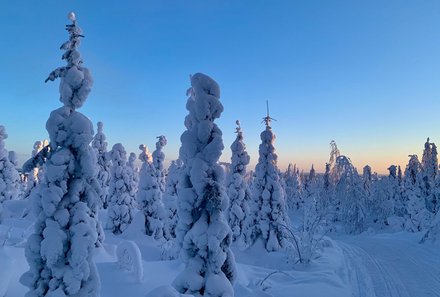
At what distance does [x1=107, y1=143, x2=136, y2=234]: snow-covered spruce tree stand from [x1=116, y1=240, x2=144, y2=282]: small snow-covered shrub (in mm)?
21148

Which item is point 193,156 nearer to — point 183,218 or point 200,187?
point 200,187

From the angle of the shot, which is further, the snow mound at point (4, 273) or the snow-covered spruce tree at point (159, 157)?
the snow-covered spruce tree at point (159, 157)

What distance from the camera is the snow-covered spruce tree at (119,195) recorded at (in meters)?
31.6

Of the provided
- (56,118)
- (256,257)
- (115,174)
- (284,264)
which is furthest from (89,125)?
(115,174)

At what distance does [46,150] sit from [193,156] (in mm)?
3505

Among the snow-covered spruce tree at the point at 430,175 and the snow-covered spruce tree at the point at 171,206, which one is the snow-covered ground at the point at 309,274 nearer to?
the snow-covered spruce tree at the point at 171,206

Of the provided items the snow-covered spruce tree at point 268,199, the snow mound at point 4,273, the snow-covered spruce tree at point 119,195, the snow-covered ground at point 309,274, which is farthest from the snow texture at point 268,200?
the snow mound at point 4,273

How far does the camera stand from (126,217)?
105ft

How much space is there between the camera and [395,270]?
51.6ft

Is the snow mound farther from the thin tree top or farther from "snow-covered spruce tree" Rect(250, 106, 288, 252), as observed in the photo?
"snow-covered spruce tree" Rect(250, 106, 288, 252)

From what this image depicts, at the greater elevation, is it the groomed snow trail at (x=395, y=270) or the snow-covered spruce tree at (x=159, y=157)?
the snow-covered spruce tree at (x=159, y=157)

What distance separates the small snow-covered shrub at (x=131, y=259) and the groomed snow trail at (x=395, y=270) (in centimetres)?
754

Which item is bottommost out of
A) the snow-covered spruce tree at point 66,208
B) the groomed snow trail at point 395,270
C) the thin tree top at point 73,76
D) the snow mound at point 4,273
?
the groomed snow trail at point 395,270

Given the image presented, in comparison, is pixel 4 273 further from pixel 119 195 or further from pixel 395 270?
pixel 119 195
